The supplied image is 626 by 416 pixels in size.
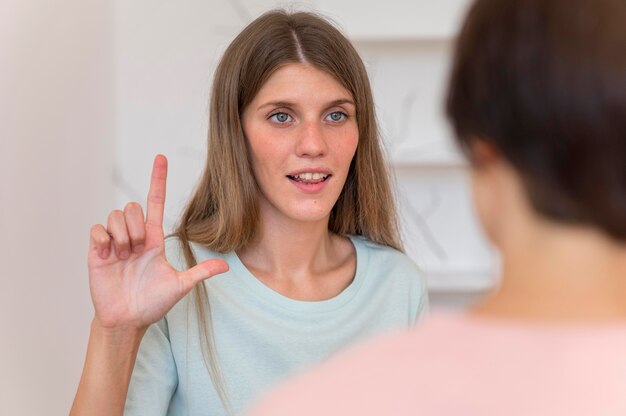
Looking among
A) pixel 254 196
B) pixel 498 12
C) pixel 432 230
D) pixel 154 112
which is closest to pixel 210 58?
pixel 154 112

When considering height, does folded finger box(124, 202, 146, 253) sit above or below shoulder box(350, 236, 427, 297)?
above

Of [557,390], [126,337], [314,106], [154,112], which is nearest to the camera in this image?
[557,390]

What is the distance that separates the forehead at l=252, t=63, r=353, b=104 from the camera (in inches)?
59.6

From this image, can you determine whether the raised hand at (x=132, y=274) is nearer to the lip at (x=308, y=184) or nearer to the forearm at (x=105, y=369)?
the forearm at (x=105, y=369)

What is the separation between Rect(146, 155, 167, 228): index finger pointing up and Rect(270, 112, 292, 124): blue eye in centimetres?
29

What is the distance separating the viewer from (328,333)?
1.53 m

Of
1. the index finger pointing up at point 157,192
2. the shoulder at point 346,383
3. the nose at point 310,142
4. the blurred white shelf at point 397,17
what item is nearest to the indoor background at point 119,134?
the blurred white shelf at point 397,17

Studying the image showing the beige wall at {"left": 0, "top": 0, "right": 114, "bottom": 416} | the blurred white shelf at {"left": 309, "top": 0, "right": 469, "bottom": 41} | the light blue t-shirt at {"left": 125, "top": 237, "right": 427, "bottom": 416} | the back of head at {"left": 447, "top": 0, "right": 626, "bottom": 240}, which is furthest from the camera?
the blurred white shelf at {"left": 309, "top": 0, "right": 469, "bottom": 41}

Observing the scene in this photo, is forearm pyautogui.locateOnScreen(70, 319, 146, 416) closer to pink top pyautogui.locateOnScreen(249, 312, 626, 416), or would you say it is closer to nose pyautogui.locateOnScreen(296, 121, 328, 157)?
nose pyautogui.locateOnScreen(296, 121, 328, 157)

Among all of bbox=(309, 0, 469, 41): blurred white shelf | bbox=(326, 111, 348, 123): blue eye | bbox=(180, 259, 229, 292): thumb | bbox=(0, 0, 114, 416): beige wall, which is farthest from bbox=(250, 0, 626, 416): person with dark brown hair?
bbox=(309, 0, 469, 41): blurred white shelf

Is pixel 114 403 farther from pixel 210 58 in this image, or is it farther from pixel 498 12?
pixel 210 58

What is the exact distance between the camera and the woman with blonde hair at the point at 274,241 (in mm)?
1459

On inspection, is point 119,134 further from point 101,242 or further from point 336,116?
point 101,242

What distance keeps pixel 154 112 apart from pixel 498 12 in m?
2.09
